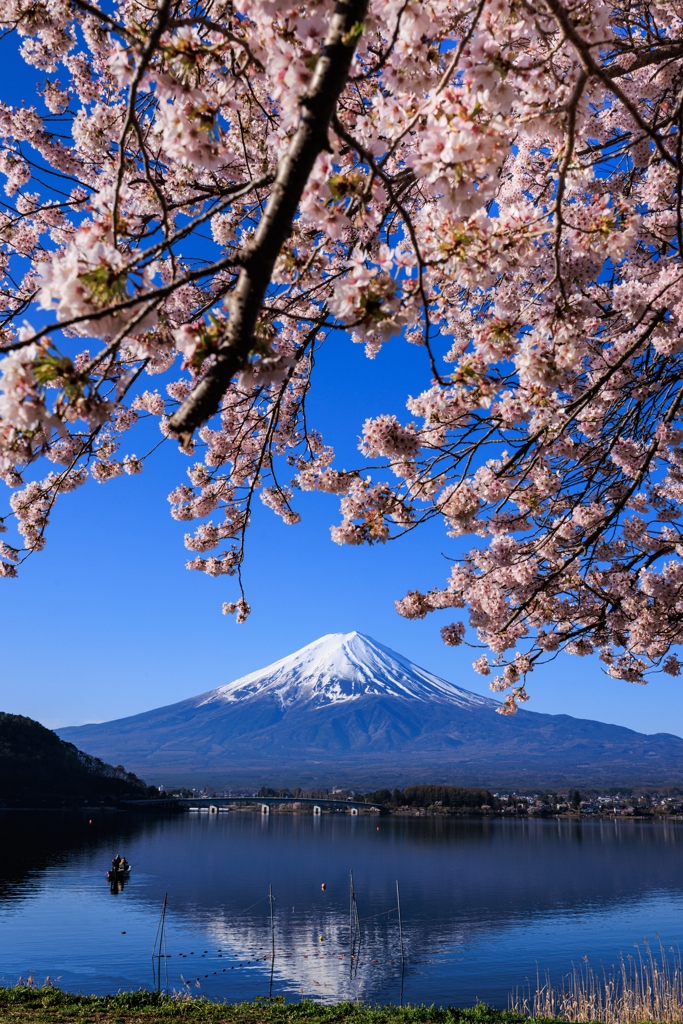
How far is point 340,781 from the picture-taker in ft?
636

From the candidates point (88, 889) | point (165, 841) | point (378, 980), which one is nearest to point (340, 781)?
point (165, 841)

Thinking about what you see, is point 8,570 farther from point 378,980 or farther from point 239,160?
point 378,980

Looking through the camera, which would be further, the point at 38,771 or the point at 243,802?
the point at 243,802

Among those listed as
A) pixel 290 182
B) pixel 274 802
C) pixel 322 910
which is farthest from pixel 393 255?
pixel 274 802

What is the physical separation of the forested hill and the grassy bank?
8471 cm

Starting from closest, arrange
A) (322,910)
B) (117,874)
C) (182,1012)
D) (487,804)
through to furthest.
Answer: (182,1012)
(322,910)
(117,874)
(487,804)

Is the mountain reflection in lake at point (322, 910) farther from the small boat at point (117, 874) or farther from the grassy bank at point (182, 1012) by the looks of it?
the grassy bank at point (182, 1012)

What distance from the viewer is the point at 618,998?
17.6 metres

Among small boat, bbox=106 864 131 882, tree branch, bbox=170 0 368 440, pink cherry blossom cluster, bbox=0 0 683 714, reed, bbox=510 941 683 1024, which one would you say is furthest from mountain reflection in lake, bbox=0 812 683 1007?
tree branch, bbox=170 0 368 440

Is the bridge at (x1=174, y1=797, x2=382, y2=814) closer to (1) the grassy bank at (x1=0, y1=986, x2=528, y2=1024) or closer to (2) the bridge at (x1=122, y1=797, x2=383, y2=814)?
(2) the bridge at (x1=122, y1=797, x2=383, y2=814)

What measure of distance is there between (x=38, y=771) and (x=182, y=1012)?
8742 cm

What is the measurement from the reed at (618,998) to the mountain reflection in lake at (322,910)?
1.50m

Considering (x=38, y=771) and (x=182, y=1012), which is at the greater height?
(x=182, y=1012)

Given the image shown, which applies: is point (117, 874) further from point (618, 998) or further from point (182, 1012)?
point (182, 1012)
